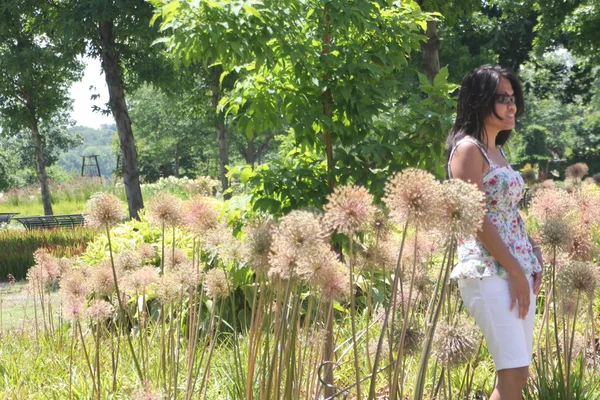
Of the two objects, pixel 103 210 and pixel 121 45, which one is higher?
pixel 121 45

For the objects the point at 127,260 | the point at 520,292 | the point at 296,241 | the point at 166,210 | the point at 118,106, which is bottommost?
the point at 520,292

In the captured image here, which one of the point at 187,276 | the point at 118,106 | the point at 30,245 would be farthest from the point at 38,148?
the point at 187,276

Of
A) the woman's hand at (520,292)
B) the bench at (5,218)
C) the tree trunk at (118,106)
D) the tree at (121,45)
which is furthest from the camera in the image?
the bench at (5,218)

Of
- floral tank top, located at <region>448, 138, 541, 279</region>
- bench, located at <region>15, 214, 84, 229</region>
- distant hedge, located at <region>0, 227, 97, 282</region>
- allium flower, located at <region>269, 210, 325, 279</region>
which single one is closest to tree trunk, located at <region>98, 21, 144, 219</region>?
distant hedge, located at <region>0, 227, 97, 282</region>

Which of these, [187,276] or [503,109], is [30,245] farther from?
[503,109]

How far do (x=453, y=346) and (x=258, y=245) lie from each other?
810mm

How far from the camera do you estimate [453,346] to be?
2.59 m

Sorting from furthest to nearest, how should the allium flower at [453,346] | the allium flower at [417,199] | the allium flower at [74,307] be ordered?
the allium flower at [74,307]
the allium flower at [453,346]
the allium flower at [417,199]

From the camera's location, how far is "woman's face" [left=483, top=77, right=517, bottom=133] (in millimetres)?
3057

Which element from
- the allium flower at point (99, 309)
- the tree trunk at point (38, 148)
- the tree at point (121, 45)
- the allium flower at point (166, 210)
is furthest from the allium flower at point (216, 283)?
the tree trunk at point (38, 148)

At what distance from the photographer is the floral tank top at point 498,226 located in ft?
9.56

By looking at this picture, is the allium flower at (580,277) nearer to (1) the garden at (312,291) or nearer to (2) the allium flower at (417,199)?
(1) the garden at (312,291)

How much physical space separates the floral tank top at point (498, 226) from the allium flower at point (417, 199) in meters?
0.97

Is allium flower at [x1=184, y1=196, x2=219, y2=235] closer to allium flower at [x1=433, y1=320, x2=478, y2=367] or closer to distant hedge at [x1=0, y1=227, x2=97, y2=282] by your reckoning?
allium flower at [x1=433, y1=320, x2=478, y2=367]
